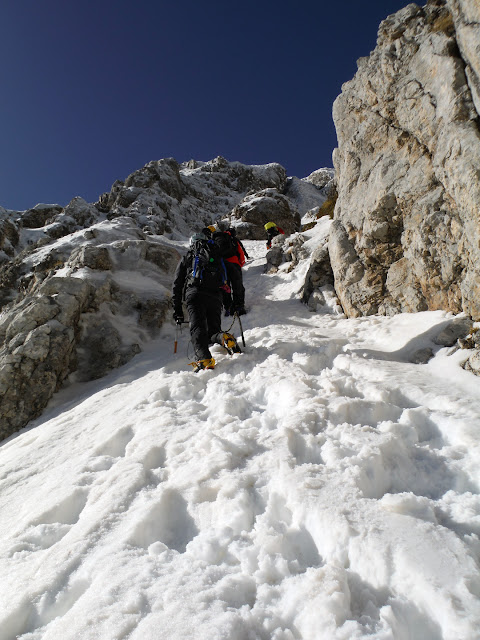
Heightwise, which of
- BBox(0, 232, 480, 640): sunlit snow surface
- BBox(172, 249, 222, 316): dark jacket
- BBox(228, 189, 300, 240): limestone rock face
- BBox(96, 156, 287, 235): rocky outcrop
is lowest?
BBox(0, 232, 480, 640): sunlit snow surface

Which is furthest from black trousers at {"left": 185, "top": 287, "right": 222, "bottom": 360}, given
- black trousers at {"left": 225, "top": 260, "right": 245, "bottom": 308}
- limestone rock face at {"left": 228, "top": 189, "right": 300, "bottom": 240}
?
limestone rock face at {"left": 228, "top": 189, "right": 300, "bottom": 240}

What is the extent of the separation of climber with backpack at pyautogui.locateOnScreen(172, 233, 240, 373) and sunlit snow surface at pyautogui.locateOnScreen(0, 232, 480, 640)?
5.64 ft

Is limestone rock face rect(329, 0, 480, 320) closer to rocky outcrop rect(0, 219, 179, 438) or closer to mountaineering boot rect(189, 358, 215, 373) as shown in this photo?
mountaineering boot rect(189, 358, 215, 373)

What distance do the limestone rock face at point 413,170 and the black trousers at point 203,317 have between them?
3.51m

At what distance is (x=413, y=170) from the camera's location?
22.5 ft

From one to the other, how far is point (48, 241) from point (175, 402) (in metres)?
21.0

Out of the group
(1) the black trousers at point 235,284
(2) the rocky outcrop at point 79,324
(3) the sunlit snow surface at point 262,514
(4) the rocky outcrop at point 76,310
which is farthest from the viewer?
(1) the black trousers at point 235,284

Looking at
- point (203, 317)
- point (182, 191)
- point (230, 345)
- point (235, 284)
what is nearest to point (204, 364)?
point (230, 345)

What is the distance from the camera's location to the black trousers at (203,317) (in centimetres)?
624

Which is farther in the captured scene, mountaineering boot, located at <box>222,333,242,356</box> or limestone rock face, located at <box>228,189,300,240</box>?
limestone rock face, located at <box>228,189,300,240</box>

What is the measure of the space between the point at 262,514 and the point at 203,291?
16.4ft

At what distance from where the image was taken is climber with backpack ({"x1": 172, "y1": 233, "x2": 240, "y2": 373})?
6566 mm

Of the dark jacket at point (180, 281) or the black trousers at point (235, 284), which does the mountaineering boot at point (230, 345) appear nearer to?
the dark jacket at point (180, 281)

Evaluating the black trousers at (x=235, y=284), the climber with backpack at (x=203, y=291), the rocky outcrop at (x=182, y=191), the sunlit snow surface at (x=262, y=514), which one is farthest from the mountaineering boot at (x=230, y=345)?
the rocky outcrop at (x=182, y=191)
